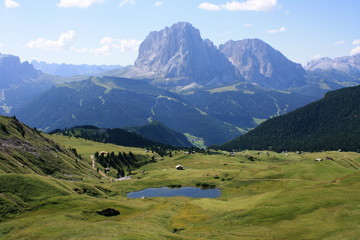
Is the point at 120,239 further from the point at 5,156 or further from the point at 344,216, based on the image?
the point at 5,156

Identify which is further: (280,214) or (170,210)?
(170,210)

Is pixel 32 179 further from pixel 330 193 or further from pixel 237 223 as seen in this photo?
pixel 330 193

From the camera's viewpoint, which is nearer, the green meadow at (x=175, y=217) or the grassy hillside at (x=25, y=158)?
the green meadow at (x=175, y=217)

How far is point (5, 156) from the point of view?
491ft

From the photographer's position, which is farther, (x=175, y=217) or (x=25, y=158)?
(x=25, y=158)

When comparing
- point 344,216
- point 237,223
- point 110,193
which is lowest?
point 110,193

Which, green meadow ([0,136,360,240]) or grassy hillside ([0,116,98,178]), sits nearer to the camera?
green meadow ([0,136,360,240])

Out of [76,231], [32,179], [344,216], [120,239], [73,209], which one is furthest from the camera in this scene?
[32,179]

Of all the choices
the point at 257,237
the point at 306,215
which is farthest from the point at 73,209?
the point at 306,215

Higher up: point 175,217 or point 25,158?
point 25,158

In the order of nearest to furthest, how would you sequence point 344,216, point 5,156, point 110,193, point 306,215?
point 344,216 → point 306,215 → point 5,156 → point 110,193

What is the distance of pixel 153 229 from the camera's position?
3415 inches

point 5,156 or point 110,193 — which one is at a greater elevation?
point 5,156

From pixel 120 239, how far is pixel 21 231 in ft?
92.6
